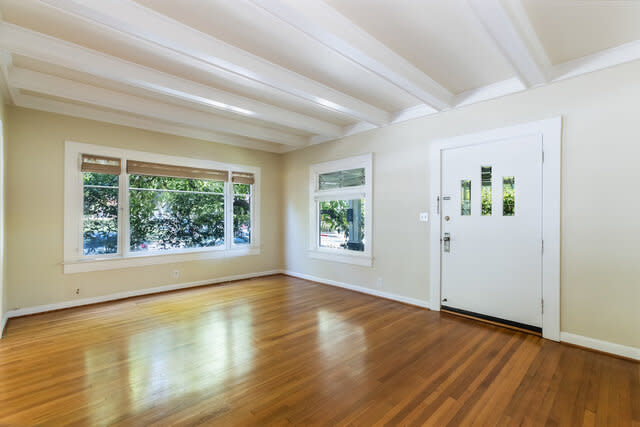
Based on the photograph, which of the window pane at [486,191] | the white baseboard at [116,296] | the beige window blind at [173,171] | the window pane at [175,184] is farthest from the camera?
the window pane at [175,184]

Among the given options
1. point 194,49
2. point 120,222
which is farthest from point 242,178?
point 194,49

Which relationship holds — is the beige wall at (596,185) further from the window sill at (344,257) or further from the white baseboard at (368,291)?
the window sill at (344,257)

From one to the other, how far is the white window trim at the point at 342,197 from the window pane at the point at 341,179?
70 millimetres

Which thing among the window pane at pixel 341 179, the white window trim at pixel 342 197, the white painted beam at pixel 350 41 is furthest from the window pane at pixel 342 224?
the white painted beam at pixel 350 41

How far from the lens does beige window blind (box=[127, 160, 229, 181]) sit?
4570 millimetres

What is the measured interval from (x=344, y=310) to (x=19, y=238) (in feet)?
13.9

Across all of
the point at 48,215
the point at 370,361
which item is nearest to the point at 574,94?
the point at 370,361

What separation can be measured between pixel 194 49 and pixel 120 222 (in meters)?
3.21

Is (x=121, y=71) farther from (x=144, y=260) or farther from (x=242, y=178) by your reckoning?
(x=242, y=178)

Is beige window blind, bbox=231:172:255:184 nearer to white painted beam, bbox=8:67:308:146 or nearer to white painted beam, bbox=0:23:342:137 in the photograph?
white painted beam, bbox=8:67:308:146

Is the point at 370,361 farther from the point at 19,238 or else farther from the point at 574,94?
the point at 19,238

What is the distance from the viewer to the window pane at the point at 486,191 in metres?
3.49

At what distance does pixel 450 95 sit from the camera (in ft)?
12.0

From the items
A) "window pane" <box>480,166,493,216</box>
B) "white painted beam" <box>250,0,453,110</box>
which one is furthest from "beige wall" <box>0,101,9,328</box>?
"window pane" <box>480,166,493,216</box>
